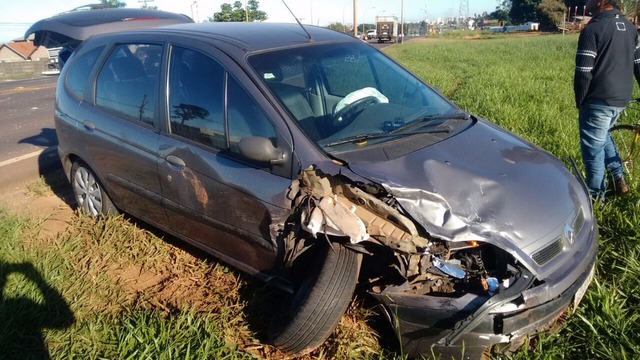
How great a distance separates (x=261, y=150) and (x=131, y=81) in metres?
1.66

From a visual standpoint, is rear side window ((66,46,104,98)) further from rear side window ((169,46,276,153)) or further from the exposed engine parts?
the exposed engine parts

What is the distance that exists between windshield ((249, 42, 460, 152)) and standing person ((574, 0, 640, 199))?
1.36 m

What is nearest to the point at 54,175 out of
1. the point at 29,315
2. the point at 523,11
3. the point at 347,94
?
the point at 29,315

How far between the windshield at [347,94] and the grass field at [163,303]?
3.46ft

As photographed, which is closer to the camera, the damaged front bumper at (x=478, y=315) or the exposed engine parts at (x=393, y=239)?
the damaged front bumper at (x=478, y=315)

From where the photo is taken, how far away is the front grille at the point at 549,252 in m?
2.44

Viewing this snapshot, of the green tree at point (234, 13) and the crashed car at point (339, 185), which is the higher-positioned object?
the green tree at point (234, 13)

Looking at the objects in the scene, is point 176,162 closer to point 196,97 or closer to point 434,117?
point 196,97

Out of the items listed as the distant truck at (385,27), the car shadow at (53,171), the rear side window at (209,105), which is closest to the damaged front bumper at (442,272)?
the rear side window at (209,105)

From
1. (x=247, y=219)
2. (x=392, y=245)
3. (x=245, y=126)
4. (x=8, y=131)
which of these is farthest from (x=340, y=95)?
(x=8, y=131)

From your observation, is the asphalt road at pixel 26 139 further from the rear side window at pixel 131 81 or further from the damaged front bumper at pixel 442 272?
the damaged front bumper at pixel 442 272

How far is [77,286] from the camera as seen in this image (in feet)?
11.4

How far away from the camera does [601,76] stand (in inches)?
160

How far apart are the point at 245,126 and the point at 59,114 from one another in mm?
2520
